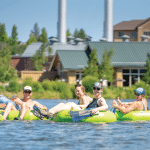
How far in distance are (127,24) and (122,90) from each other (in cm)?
5047

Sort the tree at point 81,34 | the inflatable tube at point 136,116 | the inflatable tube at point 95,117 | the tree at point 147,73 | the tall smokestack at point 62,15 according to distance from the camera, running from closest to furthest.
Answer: the inflatable tube at point 95,117
the inflatable tube at point 136,116
the tree at point 147,73
the tall smokestack at point 62,15
the tree at point 81,34

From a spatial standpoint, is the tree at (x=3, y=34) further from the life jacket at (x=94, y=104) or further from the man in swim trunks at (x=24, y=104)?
the life jacket at (x=94, y=104)

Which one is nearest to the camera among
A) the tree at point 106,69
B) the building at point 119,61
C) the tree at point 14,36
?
the tree at point 106,69

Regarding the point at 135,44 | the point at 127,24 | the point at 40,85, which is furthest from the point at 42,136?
the point at 127,24

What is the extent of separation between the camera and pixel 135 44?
1890 inches

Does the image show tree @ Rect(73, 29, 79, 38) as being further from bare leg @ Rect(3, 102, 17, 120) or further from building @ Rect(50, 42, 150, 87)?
bare leg @ Rect(3, 102, 17, 120)

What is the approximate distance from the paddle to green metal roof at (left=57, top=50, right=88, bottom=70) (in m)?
31.3

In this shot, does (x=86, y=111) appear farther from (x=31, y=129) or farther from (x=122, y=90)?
(x=122, y=90)

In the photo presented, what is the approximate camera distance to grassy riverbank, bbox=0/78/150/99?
35188mm

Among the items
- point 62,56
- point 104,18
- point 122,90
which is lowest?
point 122,90

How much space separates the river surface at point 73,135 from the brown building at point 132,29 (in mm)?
68844

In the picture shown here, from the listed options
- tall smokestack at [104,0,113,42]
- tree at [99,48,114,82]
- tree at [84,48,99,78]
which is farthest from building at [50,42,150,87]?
tall smokestack at [104,0,113,42]

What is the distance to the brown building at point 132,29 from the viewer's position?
79.8 m

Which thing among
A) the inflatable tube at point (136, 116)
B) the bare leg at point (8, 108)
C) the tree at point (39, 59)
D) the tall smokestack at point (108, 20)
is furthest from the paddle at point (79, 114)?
the tall smokestack at point (108, 20)
